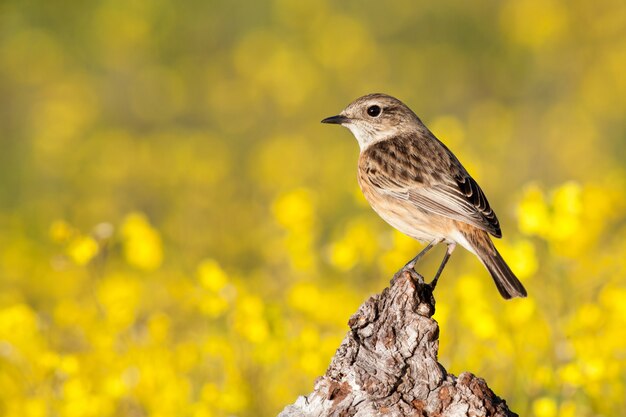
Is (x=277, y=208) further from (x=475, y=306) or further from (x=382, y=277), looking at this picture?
(x=475, y=306)

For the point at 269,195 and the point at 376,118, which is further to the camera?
the point at 269,195

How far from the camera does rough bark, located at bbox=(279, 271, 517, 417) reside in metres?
3.79

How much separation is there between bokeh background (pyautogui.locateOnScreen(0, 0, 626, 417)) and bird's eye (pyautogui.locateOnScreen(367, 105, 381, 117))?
0.73 m

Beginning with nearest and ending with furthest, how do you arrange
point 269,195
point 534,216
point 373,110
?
point 534,216
point 373,110
point 269,195

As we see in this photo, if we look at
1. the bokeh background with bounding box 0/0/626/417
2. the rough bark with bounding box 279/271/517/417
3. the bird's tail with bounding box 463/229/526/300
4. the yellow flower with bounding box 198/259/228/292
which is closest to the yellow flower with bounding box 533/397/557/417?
the bokeh background with bounding box 0/0/626/417

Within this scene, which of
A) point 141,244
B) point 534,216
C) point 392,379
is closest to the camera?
point 392,379

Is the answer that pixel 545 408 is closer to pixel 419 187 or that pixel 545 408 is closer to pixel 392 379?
pixel 419 187

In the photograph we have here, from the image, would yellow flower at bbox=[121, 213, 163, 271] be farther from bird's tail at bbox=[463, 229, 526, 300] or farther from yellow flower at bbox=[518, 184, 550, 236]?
yellow flower at bbox=[518, 184, 550, 236]

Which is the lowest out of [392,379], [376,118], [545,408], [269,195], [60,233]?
[392,379]

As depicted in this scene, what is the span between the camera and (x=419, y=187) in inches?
229

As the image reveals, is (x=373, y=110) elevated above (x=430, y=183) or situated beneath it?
elevated above

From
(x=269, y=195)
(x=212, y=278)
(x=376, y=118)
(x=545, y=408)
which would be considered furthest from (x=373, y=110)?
(x=269, y=195)

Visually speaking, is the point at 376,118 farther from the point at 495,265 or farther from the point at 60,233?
the point at 60,233

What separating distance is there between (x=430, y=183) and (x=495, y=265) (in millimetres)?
707
